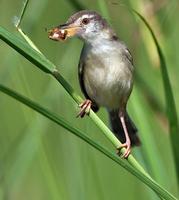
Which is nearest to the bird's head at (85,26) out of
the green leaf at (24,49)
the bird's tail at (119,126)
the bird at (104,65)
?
the bird at (104,65)

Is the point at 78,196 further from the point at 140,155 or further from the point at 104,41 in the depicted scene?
the point at 104,41

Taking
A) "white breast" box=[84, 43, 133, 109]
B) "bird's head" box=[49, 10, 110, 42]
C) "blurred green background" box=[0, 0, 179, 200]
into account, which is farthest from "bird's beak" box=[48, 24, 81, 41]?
"white breast" box=[84, 43, 133, 109]

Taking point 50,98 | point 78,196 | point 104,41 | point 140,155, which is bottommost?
point 78,196

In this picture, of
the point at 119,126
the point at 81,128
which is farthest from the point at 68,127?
the point at 119,126

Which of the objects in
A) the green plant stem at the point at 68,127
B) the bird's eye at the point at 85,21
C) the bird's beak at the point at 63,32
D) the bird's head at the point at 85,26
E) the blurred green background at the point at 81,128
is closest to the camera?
the green plant stem at the point at 68,127

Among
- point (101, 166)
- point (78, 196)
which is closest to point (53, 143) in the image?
point (101, 166)

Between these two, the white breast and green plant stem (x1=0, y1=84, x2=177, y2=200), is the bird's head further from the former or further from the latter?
green plant stem (x1=0, y1=84, x2=177, y2=200)

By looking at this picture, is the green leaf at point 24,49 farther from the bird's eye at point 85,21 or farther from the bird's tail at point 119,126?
the bird's tail at point 119,126
